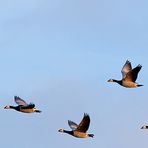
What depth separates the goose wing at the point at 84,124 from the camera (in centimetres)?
5975

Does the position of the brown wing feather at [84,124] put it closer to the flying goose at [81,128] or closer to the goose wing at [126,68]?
the flying goose at [81,128]

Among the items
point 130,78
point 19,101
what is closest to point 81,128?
point 130,78

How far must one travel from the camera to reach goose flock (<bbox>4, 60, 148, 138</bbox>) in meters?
61.0

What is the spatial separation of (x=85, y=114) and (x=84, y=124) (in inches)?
59.0

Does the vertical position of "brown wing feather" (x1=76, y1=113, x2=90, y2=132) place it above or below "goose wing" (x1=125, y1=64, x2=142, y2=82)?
below

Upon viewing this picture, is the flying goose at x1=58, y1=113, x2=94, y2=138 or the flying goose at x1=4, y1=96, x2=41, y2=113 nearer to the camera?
the flying goose at x1=58, y1=113, x2=94, y2=138

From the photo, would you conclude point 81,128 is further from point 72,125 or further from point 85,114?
point 72,125

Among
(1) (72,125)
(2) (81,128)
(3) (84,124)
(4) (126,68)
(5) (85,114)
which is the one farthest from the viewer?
(4) (126,68)

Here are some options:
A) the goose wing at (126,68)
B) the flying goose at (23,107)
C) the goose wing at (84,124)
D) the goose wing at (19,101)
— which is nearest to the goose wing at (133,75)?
the goose wing at (126,68)

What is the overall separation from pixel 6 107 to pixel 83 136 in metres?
9.03

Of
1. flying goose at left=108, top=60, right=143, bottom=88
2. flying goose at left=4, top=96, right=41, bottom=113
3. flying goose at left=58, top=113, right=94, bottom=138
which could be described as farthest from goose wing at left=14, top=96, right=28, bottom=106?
flying goose at left=108, top=60, right=143, bottom=88

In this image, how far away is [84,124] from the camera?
199 ft

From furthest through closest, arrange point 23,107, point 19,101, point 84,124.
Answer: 1. point 19,101
2. point 23,107
3. point 84,124

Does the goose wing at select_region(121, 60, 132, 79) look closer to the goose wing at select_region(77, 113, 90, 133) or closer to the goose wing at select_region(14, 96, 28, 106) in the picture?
the goose wing at select_region(14, 96, 28, 106)
